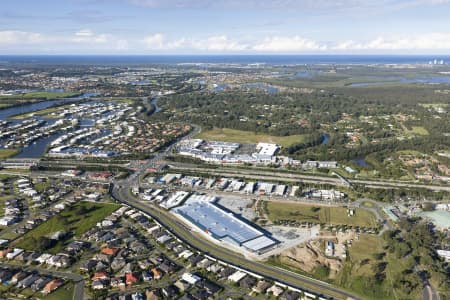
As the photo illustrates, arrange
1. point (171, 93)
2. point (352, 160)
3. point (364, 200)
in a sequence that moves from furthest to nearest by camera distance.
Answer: point (171, 93)
point (352, 160)
point (364, 200)

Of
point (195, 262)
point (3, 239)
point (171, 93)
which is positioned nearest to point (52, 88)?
point (171, 93)

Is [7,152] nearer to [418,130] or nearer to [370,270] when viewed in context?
[370,270]

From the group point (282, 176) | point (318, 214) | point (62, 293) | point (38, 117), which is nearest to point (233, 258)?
point (318, 214)

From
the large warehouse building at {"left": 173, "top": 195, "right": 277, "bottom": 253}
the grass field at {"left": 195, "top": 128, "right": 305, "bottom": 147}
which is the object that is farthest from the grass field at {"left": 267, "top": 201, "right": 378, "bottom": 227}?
the grass field at {"left": 195, "top": 128, "right": 305, "bottom": 147}

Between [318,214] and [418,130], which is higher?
[418,130]

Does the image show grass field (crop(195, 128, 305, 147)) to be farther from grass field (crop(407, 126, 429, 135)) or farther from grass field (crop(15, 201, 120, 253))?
grass field (crop(15, 201, 120, 253))

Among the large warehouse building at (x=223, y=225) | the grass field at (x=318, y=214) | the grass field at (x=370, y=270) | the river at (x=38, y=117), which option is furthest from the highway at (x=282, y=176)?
the river at (x=38, y=117)

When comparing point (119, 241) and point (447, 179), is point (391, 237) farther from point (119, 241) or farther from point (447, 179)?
point (119, 241)
